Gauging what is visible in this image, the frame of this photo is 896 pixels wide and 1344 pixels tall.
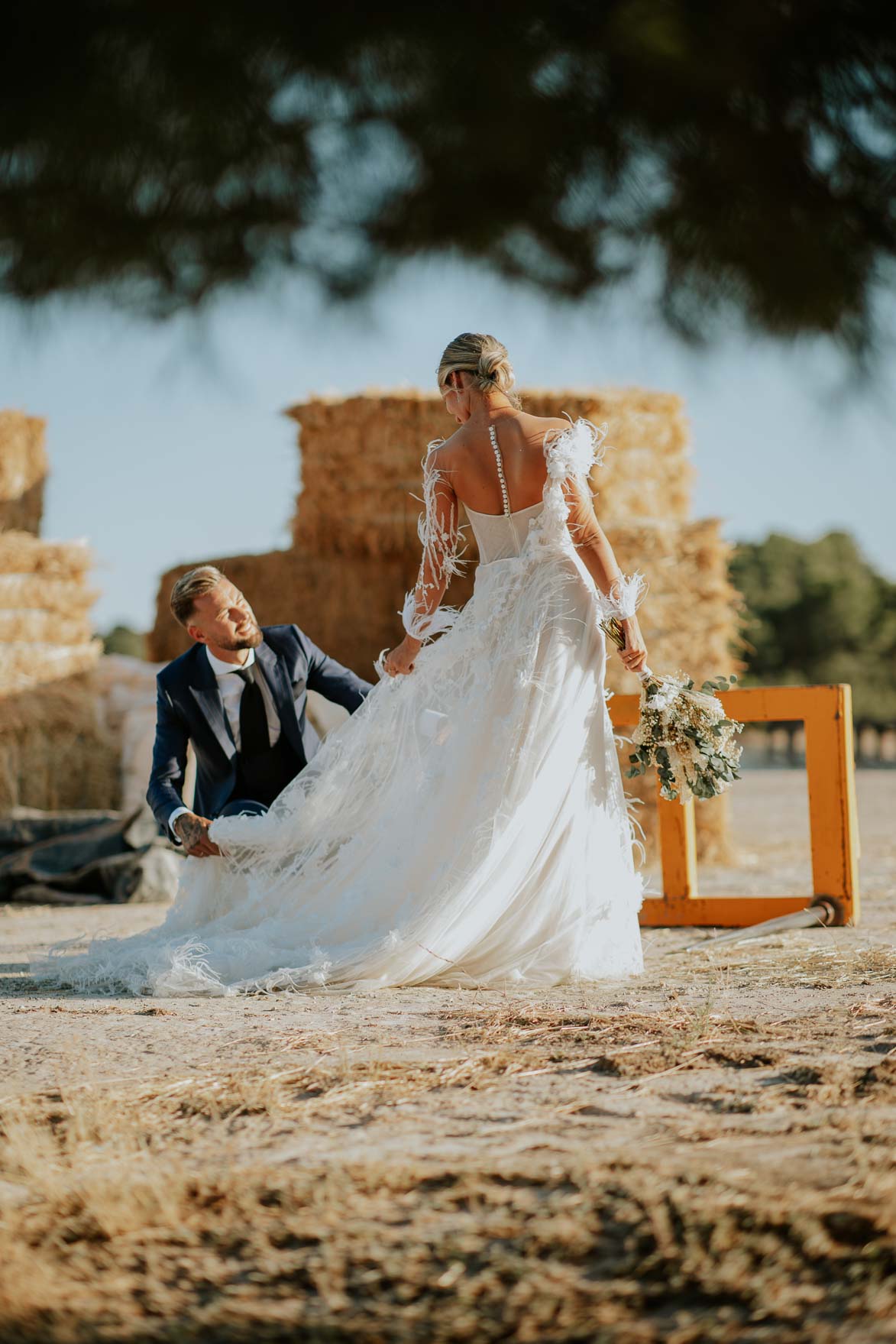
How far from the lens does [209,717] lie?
4.63 metres

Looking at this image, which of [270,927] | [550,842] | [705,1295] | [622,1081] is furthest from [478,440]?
[705,1295]

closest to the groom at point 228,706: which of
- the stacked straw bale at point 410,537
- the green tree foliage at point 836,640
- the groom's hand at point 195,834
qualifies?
the groom's hand at point 195,834

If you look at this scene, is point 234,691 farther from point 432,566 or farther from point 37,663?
point 37,663

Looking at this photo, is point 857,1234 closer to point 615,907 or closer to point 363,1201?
point 363,1201

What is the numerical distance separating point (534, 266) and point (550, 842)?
2.74 metres

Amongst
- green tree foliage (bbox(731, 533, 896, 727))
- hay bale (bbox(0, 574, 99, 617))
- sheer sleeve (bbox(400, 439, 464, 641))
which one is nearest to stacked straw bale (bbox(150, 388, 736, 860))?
hay bale (bbox(0, 574, 99, 617))

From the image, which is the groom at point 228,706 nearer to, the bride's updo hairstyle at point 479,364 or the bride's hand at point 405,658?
the bride's hand at point 405,658

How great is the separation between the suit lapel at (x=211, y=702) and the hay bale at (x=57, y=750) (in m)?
4.97

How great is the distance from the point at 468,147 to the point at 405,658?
301 centimetres

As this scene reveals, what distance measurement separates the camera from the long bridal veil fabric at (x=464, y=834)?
397cm

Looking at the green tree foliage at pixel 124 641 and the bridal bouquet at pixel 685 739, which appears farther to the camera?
the green tree foliage at pixel 124 641

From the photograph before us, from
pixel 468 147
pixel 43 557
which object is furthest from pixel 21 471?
pixel 468 147

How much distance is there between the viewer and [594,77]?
1.38m

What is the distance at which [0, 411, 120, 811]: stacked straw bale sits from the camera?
9.22m
